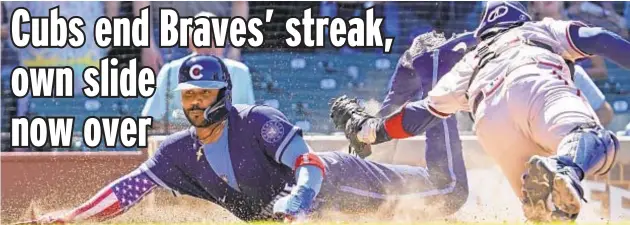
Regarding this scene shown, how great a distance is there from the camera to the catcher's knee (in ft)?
17.2

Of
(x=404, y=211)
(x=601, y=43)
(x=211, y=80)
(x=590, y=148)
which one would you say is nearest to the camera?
(x=590, y=148)

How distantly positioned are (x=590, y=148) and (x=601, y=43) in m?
0.96

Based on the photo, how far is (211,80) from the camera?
6199 mm

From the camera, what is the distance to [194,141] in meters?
6.27

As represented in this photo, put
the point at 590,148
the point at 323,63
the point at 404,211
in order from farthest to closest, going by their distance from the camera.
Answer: the point at 323,63
the point at 404,211
the point at 590,148

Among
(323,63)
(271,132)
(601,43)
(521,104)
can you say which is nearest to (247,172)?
(271,132)

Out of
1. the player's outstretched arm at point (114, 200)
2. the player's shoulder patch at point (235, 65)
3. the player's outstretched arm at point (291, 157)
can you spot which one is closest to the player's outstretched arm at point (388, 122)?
the player's outstretched arm at point (291, 157)

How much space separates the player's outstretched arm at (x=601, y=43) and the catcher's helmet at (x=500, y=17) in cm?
26

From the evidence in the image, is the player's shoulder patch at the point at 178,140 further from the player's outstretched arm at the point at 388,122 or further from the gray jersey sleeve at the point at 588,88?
the gray jersey sleeve at the point at 588,88

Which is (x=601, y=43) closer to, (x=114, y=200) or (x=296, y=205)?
(x=296, y=205)

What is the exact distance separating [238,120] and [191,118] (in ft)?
0.82

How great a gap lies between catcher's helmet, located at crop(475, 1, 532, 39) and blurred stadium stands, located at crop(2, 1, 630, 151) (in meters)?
0.07

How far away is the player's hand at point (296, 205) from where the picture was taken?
20.0 ft

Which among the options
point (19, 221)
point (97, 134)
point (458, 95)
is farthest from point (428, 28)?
point (19, 221)
